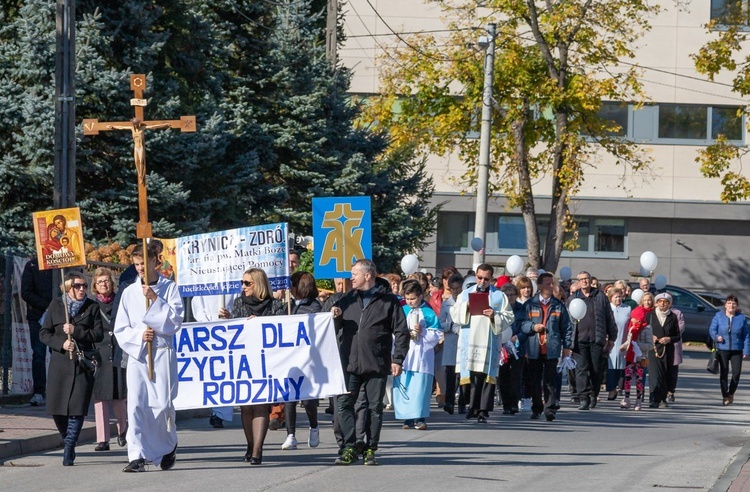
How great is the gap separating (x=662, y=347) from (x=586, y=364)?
164 cm

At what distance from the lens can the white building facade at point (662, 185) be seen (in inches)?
1860

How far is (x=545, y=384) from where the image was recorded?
17766 mm

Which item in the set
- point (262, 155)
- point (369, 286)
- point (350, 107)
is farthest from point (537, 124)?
point (369, 286)

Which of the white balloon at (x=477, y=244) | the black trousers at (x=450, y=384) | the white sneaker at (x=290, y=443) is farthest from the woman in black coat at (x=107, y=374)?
the white balloon at (x=477, y=244)

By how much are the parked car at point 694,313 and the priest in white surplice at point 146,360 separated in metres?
28.6

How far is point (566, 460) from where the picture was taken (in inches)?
509

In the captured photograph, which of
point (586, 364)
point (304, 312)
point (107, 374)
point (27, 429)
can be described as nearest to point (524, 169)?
point (586, 364)

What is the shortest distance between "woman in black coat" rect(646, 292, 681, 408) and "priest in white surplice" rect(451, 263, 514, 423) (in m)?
4.05

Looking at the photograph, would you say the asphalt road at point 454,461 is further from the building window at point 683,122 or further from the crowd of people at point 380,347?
the building window at point 683,122

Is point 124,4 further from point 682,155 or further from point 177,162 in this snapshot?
point 682,155

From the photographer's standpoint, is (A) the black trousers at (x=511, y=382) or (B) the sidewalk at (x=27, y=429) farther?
(A) the black trousers at (x=511, y=382)

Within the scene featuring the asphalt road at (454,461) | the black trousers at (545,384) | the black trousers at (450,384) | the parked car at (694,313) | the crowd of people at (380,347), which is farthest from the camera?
the parked car at (694,313)

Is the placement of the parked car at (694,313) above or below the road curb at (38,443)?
above

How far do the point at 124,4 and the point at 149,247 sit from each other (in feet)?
41.0
